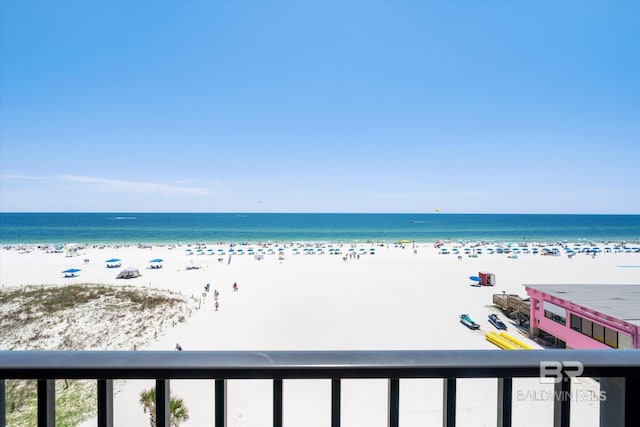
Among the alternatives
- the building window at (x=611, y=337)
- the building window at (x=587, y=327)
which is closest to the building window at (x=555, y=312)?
the building window at (x=587, y=327)

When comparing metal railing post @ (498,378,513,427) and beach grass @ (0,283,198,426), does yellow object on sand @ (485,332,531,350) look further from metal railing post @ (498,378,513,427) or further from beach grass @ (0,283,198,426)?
beach grass @ (0,283,198,426)

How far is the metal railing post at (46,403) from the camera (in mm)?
997

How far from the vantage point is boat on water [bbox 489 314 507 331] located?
11788 mm

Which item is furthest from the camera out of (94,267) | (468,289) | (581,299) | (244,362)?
(94,267)

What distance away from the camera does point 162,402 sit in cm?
106

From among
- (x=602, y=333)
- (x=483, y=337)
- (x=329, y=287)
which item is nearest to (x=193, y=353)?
(x=602, y=333)

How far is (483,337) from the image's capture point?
10992mm

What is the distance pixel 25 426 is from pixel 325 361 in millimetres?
7293

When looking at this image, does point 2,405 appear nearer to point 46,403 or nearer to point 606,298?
point 46,403

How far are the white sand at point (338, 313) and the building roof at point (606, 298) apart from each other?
8.15 ft

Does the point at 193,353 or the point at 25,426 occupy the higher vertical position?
the point at 193,353

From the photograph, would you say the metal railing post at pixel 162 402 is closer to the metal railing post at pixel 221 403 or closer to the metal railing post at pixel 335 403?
the metal railing post at pixel 221 403

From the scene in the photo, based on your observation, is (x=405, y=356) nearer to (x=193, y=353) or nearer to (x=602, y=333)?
(x=193, y=353)

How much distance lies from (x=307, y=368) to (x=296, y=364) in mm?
37
